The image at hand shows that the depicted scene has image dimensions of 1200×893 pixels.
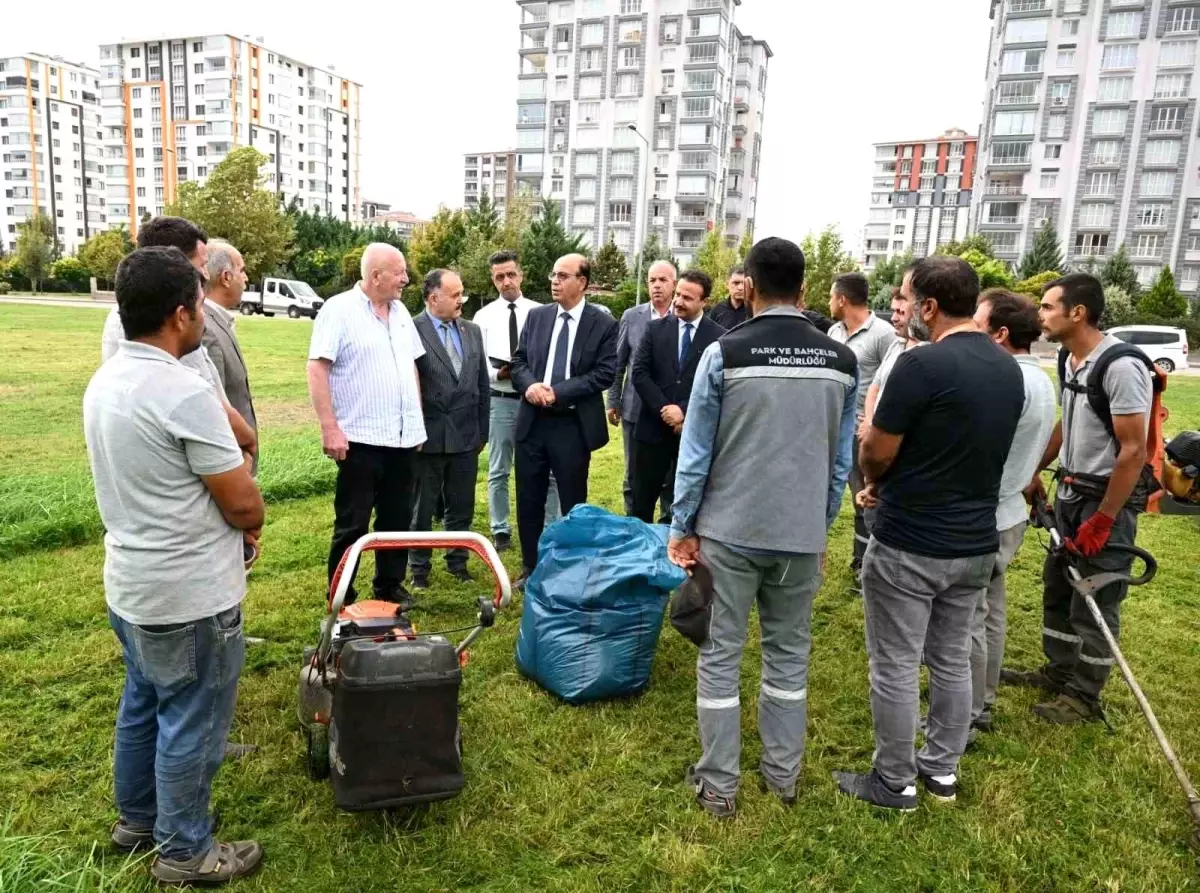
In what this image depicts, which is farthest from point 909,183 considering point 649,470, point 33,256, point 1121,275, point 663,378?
point 649,470

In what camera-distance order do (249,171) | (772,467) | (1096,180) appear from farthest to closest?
(1096,180) < (249,171) < (772,467)

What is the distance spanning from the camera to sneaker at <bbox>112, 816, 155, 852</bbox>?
96.6 inches

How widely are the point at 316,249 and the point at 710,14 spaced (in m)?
34.8

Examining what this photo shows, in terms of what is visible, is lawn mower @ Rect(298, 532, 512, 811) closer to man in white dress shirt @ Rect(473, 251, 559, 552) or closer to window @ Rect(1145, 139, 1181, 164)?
man in white dress shirt @ Rect(473, 251, 559, 552)

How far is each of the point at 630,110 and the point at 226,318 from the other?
204ft

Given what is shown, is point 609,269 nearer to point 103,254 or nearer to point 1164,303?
point 1164,303

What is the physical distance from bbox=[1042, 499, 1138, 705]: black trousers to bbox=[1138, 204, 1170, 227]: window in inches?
2457

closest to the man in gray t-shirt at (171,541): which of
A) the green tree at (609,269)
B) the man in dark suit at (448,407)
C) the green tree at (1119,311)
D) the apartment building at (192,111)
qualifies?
the man in dark suit at (448,407)

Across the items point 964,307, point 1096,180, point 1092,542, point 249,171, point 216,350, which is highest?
point 1096,180

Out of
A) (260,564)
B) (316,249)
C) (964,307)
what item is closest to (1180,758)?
(964,307)

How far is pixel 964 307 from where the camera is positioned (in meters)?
2.76

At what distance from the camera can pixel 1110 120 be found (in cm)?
5309

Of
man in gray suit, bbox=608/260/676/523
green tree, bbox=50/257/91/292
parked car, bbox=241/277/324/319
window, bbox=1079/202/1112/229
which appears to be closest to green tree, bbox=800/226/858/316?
Result: parked car, bbox=241/277/324/319

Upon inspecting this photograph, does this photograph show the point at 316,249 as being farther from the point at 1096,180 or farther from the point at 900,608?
the point at 1096,180
